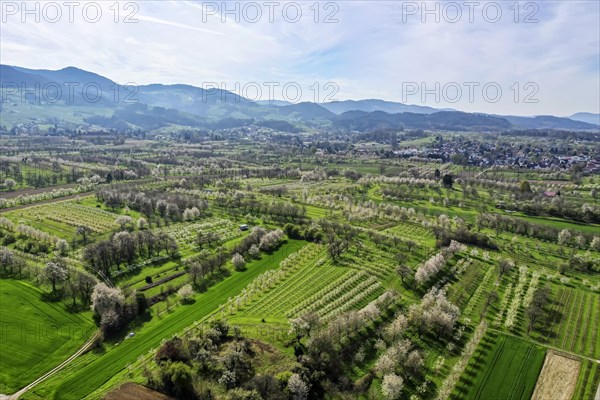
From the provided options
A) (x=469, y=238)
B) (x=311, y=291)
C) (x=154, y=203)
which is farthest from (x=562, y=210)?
(x=154, y=203)

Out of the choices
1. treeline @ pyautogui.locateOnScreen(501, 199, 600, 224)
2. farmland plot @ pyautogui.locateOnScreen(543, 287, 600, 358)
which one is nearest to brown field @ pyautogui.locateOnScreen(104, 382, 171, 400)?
farmland plot @ pyautogui.locateOnScreen(543, 287, 600, 358)

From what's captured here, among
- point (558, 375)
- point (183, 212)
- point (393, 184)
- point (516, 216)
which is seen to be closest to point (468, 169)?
point (393, 184)

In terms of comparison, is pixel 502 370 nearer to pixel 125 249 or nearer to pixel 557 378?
pixel 557 378

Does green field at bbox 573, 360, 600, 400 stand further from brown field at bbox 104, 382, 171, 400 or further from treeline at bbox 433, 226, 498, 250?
brown field at bbox 104, 382, 171, 400

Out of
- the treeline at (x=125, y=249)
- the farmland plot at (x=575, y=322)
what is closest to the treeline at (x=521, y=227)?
the farmland plot at (x=575, y=322)

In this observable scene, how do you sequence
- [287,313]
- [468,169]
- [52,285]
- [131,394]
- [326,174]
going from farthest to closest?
[468,169]
[326,174]
[52,285]
[287,313]
[131,394]

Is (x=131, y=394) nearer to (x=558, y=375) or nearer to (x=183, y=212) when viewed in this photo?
(x=558, y=375)

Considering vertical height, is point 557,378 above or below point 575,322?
below
